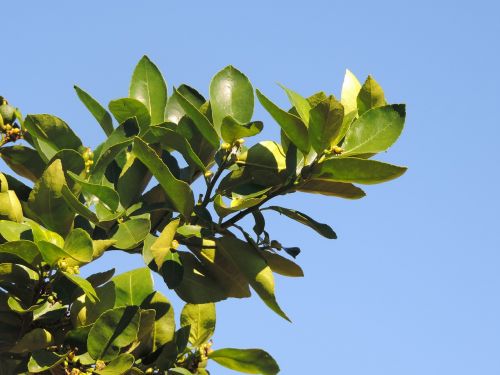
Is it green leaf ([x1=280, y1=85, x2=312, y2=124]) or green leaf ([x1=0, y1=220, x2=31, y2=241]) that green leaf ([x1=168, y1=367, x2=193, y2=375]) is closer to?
green leaf ([x1=0, y1=220, x2=31, y2=241])

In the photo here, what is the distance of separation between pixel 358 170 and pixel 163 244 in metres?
0.46

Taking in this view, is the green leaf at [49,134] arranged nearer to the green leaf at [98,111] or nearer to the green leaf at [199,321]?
the green leaf at [98,111]

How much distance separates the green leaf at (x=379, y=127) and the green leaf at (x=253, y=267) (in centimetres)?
35

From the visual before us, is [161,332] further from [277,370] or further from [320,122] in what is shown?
[320,122]

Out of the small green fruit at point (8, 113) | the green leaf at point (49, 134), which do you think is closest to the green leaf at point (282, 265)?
the green leaf at point (49, 134)

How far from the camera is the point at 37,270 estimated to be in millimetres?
2002

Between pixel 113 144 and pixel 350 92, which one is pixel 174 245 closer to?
pixel 113 144

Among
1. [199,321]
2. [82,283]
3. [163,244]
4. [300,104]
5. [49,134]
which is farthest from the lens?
[199,321]

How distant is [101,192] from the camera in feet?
6.72

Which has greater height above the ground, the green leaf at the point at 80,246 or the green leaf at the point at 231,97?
the green leaf at the point at 231,97

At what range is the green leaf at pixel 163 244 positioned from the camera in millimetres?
1960

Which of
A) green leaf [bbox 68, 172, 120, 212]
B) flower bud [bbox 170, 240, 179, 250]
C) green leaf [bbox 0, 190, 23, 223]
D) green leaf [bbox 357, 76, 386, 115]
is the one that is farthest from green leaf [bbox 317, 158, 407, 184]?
green leaf [bbox 0, 190, 23, 223]

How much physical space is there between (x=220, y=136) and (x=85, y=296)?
18.6 inches

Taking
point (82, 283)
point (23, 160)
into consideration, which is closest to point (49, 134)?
point (23, 160)
